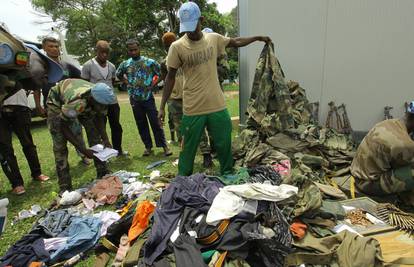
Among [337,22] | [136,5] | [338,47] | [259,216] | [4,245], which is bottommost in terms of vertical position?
[4,245]

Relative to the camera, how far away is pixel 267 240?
83.2 inches

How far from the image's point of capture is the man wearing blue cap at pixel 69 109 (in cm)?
331

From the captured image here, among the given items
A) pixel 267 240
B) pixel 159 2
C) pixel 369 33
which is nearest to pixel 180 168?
pixel 267 240

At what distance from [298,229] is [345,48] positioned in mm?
3458

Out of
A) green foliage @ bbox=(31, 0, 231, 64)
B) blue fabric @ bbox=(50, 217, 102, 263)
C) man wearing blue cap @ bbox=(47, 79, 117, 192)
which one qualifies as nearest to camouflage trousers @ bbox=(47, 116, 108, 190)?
man wearing blue cap @ bbox=(47, 79, 117, 192)

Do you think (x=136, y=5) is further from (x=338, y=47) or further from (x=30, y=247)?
(x=30, y=247)

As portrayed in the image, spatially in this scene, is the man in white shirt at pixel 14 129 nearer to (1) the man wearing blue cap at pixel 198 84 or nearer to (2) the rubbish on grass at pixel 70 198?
(2) the rubbish on grass at pixel 70 198

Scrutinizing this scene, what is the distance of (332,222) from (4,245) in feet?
10.2

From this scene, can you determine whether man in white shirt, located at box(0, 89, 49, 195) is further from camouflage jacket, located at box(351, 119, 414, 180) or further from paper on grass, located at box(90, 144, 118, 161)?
camouflage jacket, located at box(351, 119, 414, 180)

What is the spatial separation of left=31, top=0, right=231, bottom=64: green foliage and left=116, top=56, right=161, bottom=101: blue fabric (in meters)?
15.0

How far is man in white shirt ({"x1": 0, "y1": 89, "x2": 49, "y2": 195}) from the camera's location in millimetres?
3822

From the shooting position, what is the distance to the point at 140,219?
264 centimetres

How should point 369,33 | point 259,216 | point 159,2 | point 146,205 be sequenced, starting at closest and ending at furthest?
point 259,216 < point 146,205 < point 369,33 < point 159,2

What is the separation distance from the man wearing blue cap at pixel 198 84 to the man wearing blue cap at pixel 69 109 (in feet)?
2.52
